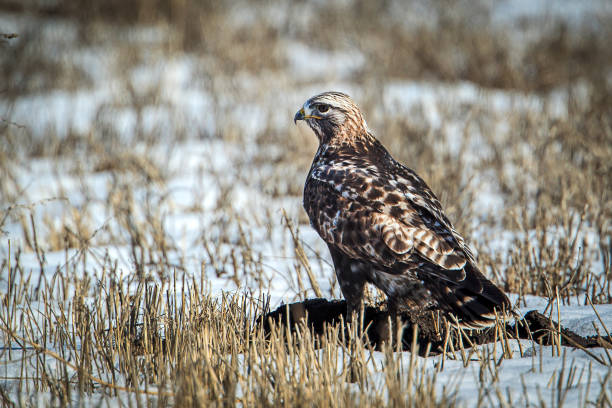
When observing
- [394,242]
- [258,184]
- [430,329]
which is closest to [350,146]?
[394,242]

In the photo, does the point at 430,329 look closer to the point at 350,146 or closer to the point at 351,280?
the point at 351,280

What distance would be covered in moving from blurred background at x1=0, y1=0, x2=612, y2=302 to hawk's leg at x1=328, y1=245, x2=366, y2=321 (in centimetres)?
56

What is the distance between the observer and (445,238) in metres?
2.96

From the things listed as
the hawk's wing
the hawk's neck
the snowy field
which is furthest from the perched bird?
the snowy field

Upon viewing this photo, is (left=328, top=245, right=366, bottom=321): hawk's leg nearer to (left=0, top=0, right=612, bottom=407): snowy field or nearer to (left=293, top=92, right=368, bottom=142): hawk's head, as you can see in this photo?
(left=0, top=0, right=612, bottom=407): snowy field

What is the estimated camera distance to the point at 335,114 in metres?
3.69

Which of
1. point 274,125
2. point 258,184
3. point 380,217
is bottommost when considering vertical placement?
point 380,217

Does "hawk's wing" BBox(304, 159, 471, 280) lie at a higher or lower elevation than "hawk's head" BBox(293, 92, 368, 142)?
lower

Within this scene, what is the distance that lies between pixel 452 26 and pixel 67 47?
23.6ft

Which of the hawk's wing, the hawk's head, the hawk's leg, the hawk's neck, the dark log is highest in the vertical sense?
the hawk's head

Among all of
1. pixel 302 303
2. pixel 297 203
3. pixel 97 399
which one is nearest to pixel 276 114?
pixel 297 203

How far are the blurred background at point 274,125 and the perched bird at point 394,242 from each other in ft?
1.96

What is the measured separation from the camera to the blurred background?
4523mm

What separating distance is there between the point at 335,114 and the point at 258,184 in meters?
2.87
